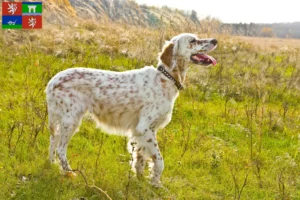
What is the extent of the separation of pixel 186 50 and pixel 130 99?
904mm

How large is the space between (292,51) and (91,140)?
38.4 ft

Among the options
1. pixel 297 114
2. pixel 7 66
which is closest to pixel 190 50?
pixel 297 114

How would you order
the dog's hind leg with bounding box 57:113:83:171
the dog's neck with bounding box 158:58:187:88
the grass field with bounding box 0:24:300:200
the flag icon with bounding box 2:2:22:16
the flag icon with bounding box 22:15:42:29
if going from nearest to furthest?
the grass field with bounding box 0:24:300:200 → the dog's hind leg with bounding box 57:113:83:171 → the dog's neck with bounding box 158:58:187:88 → the flag icon with bounding box 22:15:42:29 → the flag icon with bounding box 2:2:22:16

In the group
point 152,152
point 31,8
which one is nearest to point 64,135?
point 152,152

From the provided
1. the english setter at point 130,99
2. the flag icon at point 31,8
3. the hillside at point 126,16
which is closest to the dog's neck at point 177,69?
the english setter at point 130,99

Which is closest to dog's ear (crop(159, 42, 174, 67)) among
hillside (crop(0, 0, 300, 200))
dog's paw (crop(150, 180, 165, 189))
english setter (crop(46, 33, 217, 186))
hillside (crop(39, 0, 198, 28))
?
A: english setter (crop(46, 33, 217, 186))

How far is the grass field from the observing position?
434cm

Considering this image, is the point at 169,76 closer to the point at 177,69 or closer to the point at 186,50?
the point at 177,69

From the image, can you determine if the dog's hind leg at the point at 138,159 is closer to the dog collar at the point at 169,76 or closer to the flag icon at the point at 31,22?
the dog collar at the point at 169,76

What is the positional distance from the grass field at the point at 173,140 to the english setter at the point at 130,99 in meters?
0.34

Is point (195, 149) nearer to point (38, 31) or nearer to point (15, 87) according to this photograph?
point (15, 87)

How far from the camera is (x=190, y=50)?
4.82m

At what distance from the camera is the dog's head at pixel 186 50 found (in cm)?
478

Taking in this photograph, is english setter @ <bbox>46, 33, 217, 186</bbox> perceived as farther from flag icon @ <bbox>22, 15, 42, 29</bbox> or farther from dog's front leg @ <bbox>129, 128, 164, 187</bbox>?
flag icon @ <bbox>22, 15, 42, 29</bbox>
